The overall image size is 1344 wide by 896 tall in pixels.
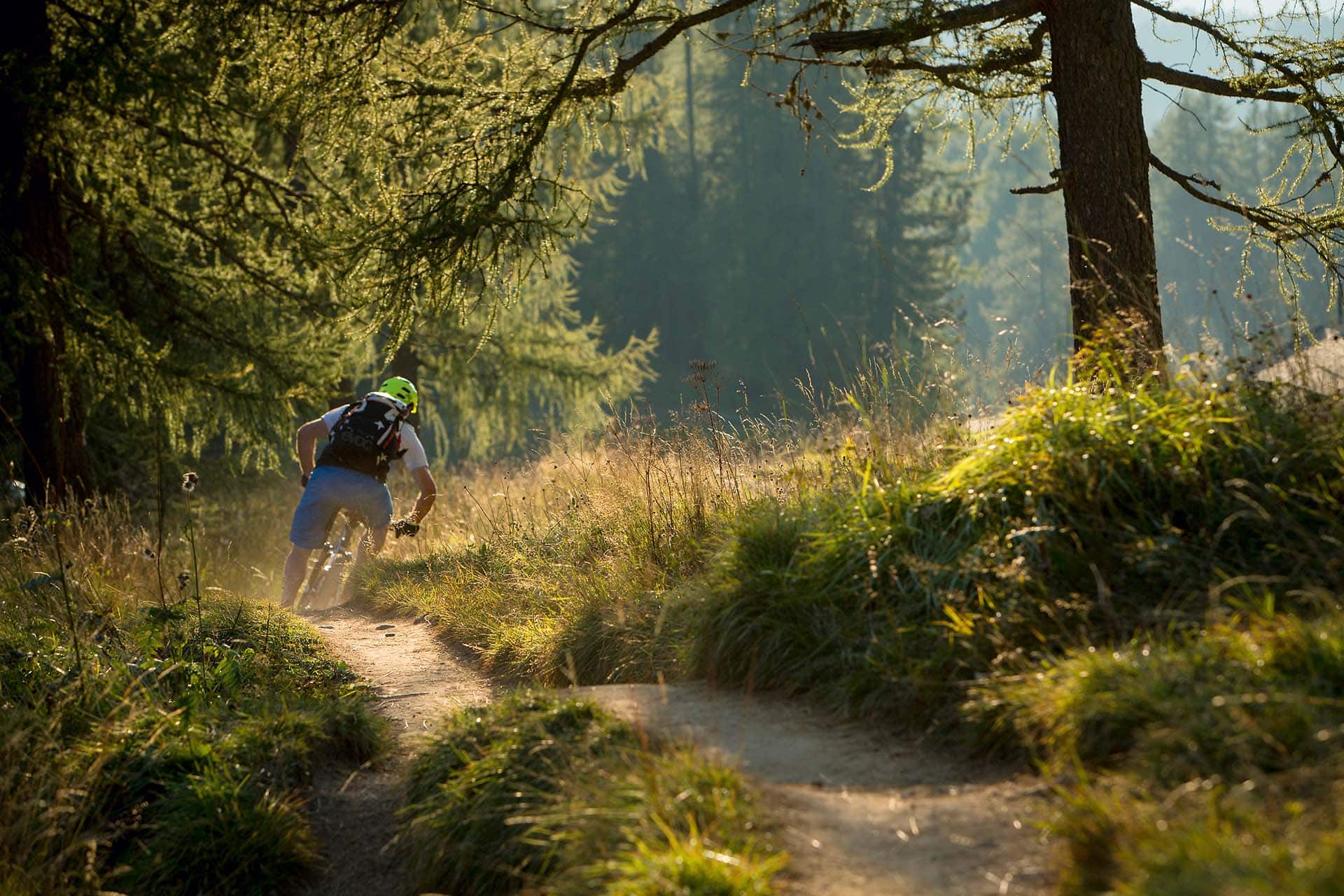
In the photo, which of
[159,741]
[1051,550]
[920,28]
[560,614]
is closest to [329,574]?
[560,614]

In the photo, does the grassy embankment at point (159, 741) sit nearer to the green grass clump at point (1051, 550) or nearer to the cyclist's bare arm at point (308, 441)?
the green grass clump at point (1051, 550)

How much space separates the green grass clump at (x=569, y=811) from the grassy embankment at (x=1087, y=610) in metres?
0.69

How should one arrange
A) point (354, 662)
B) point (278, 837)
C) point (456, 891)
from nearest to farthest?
point (456, 891), point (278, 837), point (354, 662)

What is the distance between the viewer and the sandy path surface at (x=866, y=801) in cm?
292

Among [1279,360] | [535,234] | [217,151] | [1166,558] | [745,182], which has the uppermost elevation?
[745,182]

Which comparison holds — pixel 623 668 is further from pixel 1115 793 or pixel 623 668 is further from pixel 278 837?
pixel 1115 793

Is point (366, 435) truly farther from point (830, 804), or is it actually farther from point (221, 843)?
point (830, 804)

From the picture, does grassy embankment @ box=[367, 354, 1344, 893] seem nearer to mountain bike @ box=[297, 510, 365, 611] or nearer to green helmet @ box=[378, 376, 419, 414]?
green helmet @ box=[378, 376, 419, 414]

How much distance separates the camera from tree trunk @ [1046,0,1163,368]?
629 centimetres

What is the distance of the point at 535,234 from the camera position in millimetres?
7246

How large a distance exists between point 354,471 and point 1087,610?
7.26 meters

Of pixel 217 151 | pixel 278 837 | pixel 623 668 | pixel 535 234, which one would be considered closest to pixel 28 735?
pixel 278 837

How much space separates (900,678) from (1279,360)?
2174 millimetres

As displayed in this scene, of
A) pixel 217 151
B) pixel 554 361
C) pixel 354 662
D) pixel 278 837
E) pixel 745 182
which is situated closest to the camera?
pixel 278 837
